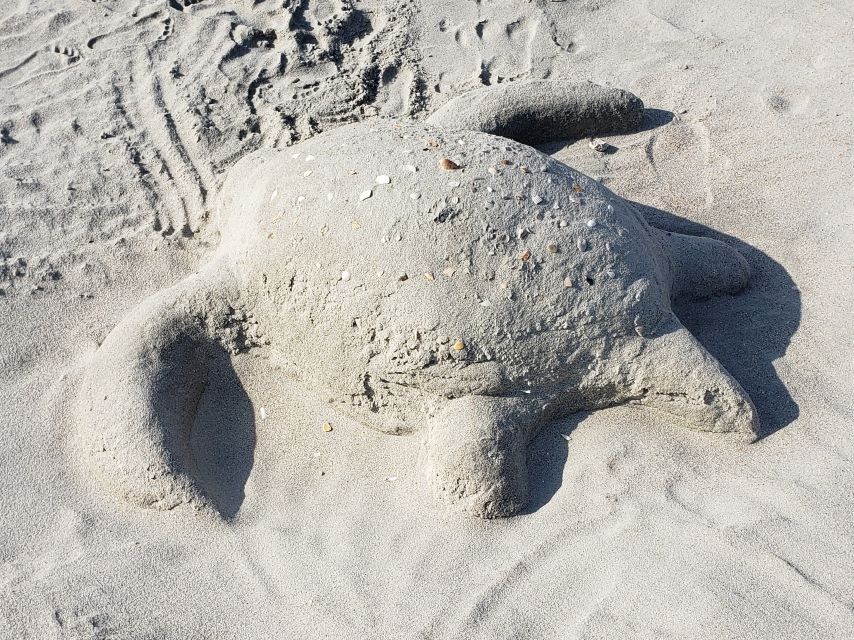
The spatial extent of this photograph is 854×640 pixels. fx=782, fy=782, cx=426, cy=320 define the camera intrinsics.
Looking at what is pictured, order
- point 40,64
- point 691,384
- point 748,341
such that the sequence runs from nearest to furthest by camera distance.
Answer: point 691,384
point 748,341
point 40,64

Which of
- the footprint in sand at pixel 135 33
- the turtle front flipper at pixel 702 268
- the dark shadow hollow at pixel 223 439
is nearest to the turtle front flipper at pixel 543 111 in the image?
the turtle front flipper at pixel 702 268

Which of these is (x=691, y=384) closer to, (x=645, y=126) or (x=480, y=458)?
(x=480, y=458)

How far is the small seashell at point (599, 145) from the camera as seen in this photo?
12.6 feet

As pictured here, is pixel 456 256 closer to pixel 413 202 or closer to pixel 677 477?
pixel 413 202

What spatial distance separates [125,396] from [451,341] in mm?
1082

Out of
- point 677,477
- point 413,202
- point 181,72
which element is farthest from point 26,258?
point 677,477

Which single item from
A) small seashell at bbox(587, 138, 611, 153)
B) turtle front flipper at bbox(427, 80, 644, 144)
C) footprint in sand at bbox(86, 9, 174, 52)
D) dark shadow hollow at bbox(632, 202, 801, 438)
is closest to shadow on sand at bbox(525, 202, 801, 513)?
dark shadow hollow at bbox(632, 202, 801, 438)

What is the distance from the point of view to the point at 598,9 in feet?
15.8

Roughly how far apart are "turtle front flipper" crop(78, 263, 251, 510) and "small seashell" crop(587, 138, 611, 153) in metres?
2.00

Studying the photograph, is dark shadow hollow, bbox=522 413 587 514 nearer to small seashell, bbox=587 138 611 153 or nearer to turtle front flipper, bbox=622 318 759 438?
turtle front flipper, bbox=622 318 759 438

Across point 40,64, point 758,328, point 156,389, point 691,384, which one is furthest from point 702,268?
point 40,64

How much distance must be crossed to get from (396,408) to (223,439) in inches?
24.3

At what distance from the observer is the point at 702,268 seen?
3.01m

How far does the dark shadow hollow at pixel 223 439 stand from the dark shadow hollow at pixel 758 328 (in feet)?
5.53
